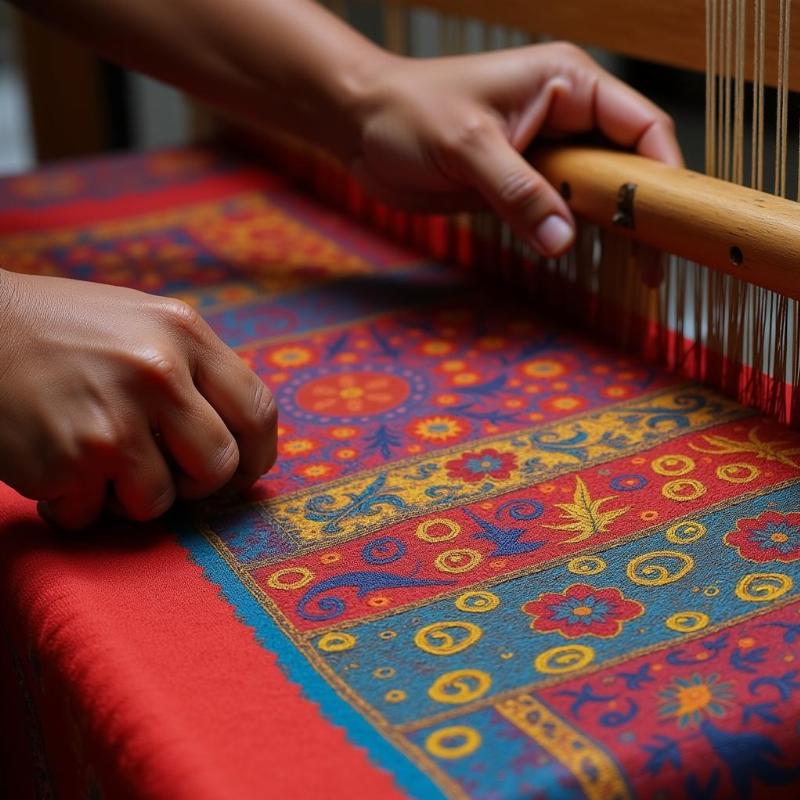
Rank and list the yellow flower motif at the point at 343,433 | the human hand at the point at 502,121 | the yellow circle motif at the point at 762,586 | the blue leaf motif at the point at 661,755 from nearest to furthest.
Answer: the blue leaf motif at the point at 661,755
the yellow circle motif at the point at 762,586
the yellow flower motif at the point at 343,433
the human hand at the point at 502,121

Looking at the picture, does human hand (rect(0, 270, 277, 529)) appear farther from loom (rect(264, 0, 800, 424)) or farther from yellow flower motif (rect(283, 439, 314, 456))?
loom (rect(264, 0, 800, 424))

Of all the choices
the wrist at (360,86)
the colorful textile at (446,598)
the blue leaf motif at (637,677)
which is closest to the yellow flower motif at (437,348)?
the colorful textile at (446,598)

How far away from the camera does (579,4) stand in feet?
3.18

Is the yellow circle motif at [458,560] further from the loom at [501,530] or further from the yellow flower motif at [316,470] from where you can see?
the yellow flower motif at [316,470]

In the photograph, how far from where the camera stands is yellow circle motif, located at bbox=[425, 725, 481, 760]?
0.50 metres

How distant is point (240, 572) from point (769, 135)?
0.45 metres

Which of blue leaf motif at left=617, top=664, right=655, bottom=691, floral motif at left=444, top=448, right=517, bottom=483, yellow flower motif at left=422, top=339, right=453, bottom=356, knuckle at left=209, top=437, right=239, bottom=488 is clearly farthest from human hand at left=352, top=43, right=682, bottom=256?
blue leaf motif at left=617, top=664, right=655, bottom=691

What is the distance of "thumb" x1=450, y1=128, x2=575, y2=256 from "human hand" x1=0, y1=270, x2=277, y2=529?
0.98 feet

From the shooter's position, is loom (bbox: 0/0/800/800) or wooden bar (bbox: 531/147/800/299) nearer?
loom (bbox: 0/0/800/800)

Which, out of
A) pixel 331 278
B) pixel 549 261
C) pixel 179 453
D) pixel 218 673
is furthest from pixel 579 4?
pixel 218 673

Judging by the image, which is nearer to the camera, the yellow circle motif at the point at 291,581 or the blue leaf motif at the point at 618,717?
the blue leaf motif at the point at 618,717

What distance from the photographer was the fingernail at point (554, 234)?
91 centimetres

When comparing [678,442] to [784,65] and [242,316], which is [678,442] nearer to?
[784,65]

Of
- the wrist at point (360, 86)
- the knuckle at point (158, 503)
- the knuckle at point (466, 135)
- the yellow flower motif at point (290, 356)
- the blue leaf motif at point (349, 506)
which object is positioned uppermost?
the wrist at point (360, 86)
